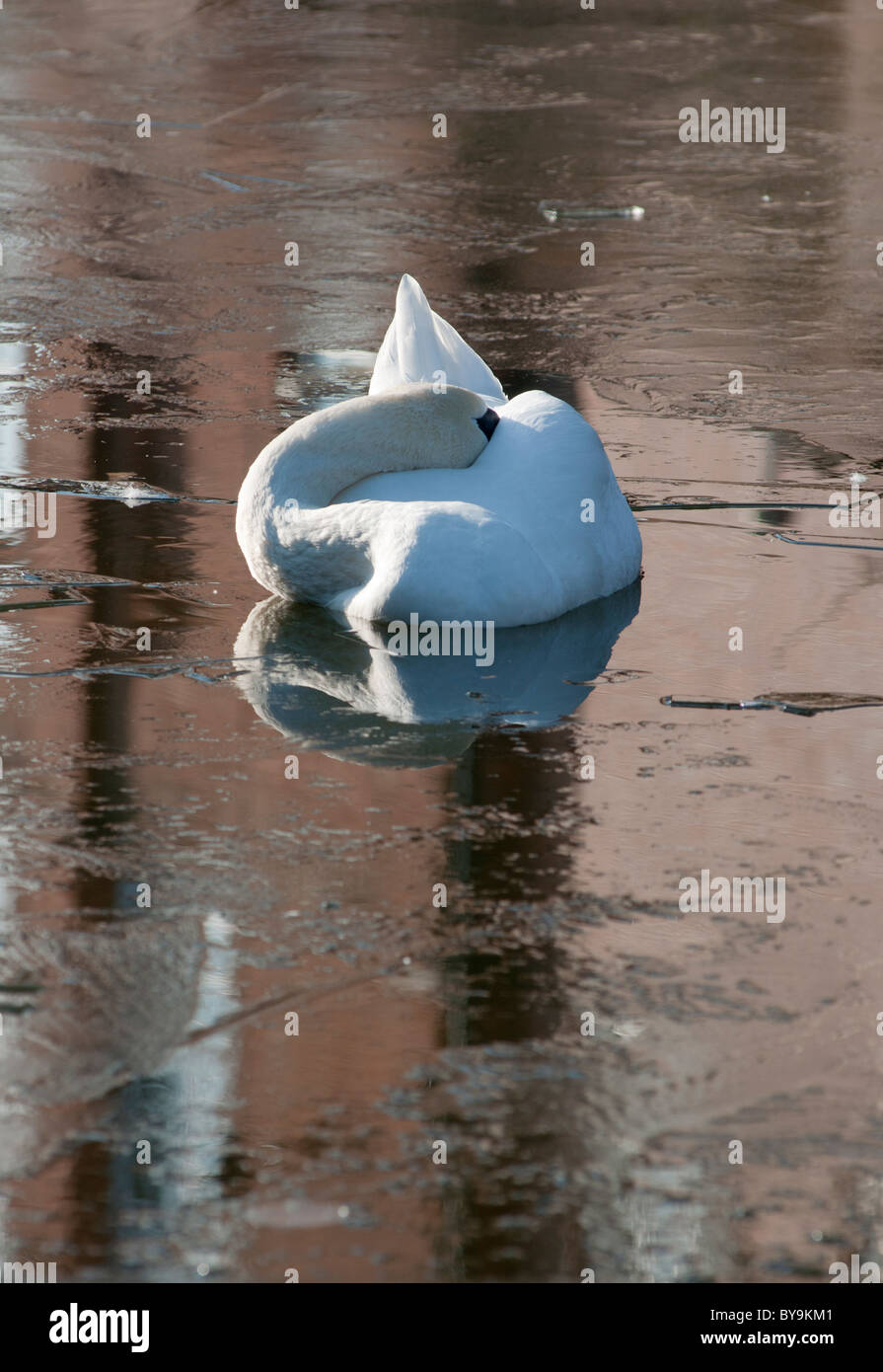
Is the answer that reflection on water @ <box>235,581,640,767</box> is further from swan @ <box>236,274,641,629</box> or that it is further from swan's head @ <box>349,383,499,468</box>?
swan's head @ <box>349,383,499,468</box>

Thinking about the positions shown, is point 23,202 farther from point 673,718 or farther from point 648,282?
point 673,718

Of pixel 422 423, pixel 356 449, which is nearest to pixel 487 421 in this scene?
pixel 422 423

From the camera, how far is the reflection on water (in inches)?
235

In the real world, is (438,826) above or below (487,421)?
below

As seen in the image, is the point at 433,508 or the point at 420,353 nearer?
the point at 433,508

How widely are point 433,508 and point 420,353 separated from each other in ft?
3.82

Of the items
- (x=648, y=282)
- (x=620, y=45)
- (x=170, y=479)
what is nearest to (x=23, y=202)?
(x=648, y=282)

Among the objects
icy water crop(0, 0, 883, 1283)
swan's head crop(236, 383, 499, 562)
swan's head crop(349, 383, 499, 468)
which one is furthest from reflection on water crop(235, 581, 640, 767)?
swan's head crop(349, 383, 499, 468)

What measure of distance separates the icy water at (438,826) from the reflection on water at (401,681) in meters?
0.02

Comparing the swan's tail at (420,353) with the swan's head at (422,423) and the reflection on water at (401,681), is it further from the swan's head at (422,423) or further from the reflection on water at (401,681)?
the reflection on water at (401,681)

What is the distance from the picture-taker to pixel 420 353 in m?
7.55

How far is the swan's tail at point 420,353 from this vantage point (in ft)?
24.8

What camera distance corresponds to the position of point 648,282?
41.7 ft

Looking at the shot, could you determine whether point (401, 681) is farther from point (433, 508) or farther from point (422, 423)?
point (422, 423)
